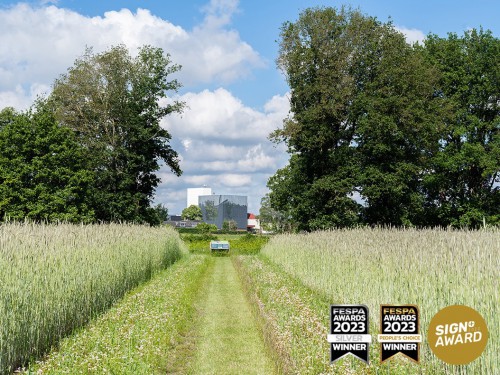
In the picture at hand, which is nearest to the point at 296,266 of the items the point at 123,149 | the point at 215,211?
the point at 123,149

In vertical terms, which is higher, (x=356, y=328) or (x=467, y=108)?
(x=467, y=108)

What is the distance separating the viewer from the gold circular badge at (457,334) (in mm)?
5531

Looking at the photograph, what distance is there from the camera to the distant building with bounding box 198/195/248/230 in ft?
581

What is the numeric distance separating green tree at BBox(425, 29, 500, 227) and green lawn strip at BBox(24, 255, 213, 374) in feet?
108

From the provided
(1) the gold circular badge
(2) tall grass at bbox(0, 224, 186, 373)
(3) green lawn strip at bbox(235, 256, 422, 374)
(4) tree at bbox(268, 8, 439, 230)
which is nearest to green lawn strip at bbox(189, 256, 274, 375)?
(3) green lawn strip at bbox(235, 256, 422, 374)

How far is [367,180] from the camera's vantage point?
38250 millimetres

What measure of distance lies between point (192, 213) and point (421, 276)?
187877 millimetres

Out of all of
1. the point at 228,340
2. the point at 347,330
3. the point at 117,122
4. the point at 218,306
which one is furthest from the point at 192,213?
the point at 347,330

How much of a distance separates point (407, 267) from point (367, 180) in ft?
92.5

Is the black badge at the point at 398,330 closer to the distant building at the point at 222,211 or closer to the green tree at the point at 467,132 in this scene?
the green tree at the point at 467,132

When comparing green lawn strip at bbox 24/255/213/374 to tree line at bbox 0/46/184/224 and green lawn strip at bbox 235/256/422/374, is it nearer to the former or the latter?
green lawn strip at bbox 235/256/422/374

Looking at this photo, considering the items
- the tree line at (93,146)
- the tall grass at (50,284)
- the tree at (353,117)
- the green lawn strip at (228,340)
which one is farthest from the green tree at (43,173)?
the green lawn strip at (228,340)

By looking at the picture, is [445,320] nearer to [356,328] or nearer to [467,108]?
[356,328]

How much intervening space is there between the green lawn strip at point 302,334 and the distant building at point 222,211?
15695 centimetres
